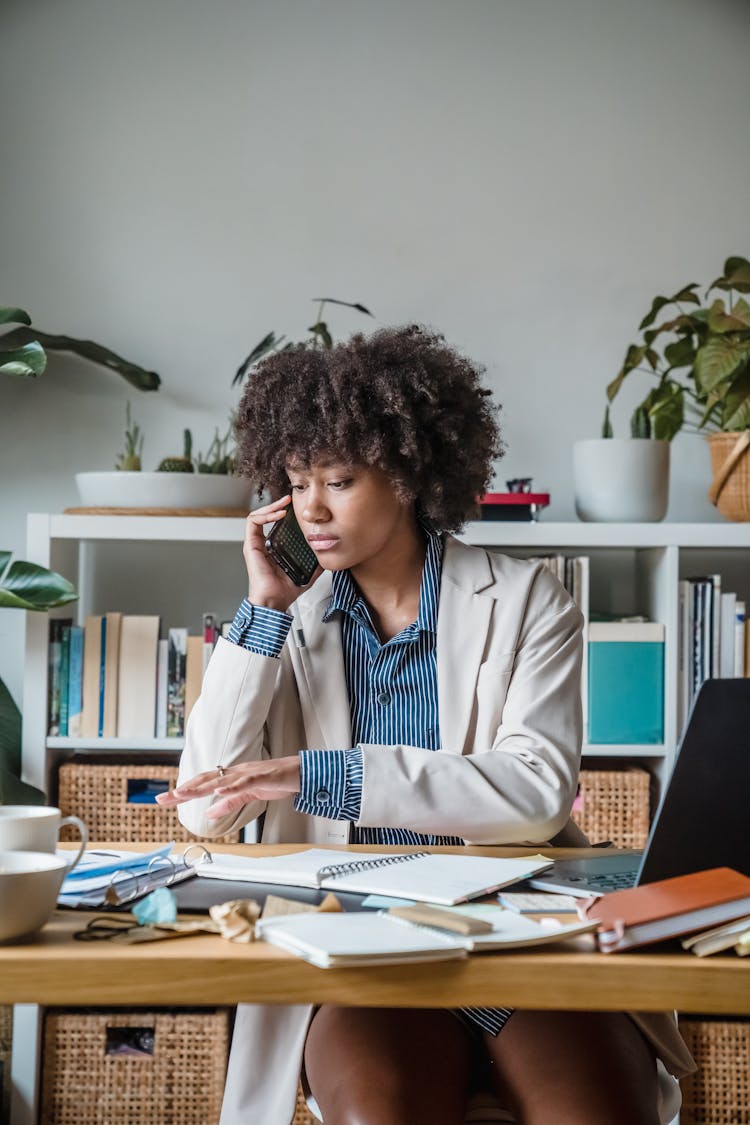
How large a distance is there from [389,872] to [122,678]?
5.00 ft

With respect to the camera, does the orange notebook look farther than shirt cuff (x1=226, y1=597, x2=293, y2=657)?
No


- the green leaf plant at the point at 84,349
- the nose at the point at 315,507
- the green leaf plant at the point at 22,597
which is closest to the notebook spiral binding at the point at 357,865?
the nose at the point at 315,507

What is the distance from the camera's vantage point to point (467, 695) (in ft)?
5.26

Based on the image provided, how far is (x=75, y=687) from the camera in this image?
2.48 m

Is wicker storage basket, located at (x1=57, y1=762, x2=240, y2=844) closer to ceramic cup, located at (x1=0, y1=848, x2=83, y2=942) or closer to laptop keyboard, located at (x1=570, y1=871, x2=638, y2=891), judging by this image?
laptop keyboard, located at (x1=570, y1=871, x2=638, y2=891)

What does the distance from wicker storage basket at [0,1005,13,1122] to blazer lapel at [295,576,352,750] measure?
3.91 feet

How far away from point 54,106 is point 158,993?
8.35ft

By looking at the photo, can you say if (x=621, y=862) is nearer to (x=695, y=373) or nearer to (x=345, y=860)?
(x=345, y=860)

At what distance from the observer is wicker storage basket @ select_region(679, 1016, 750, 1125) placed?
7.22 feet

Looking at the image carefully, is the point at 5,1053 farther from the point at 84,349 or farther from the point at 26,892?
the point at 26,892

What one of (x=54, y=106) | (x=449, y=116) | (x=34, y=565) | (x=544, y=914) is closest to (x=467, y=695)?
(x=544, y=914)

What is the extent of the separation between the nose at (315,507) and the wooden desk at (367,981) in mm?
868

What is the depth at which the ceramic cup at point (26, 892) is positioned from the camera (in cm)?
85

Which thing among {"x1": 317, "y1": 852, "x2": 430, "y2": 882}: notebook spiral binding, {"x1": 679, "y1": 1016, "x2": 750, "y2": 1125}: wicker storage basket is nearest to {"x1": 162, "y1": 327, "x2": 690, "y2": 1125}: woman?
{"x1": 317, "y1": 852, "x2": 430, "y2": 882}: notebook spiral binding
